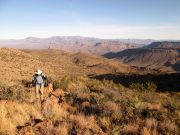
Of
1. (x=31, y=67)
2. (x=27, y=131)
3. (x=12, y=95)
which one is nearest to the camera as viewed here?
(x=27, y=131)

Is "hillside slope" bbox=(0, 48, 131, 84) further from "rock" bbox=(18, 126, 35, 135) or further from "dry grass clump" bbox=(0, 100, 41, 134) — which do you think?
"rock" bbox=(18, 126, 35, 135)

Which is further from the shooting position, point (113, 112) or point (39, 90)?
point (39, 90)

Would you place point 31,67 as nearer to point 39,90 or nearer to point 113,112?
point 39,90

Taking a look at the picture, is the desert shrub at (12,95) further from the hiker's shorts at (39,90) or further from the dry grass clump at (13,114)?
the dry grass clump at (13,114)

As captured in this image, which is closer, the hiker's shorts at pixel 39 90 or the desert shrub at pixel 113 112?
the desert shrub at pixel 113 112

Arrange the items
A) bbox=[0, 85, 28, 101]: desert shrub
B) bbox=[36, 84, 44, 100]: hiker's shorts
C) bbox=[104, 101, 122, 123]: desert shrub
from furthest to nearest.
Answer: bbox=[36, 84, 44, 100]: hiker's shorts, bbox=[0, 85, 28, 101]: desert shrub, bbox=[104, 101, 122, 123]: desert shrub

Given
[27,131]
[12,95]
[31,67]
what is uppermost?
[27,131]

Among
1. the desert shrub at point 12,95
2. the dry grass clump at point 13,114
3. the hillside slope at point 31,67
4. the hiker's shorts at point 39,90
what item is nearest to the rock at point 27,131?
the dry grass clump at point 13,114

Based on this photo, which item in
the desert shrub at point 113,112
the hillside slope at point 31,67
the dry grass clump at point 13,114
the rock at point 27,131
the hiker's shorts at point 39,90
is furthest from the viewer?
the hillside slope at point 31,67

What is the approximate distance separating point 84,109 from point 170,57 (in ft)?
560

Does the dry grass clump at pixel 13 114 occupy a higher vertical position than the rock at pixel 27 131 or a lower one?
lower

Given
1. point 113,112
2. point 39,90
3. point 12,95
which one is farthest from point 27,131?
point 39,90

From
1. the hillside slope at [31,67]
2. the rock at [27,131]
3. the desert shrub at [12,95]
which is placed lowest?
the hillside slope at [31,67]

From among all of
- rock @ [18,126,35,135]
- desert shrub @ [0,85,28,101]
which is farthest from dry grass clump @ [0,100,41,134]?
desert shrub @ [0,85,28,101]
